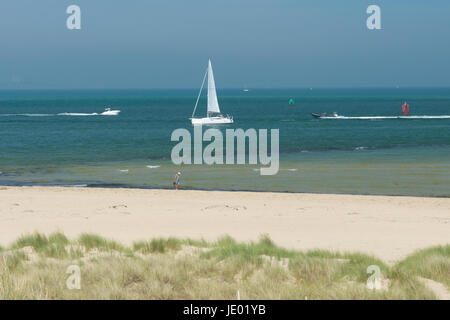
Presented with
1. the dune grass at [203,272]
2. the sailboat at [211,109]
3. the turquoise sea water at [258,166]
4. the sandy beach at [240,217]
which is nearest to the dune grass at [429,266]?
the dune grass at [203,272]

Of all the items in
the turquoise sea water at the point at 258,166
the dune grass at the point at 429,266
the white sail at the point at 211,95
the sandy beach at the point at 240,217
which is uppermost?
the white sail at the point at 211,95

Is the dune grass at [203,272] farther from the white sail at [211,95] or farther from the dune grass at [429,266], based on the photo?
the white sail at [211,95]

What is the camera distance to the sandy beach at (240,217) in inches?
650

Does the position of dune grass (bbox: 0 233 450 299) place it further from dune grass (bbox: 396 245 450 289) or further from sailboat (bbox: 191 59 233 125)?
sailboat (bbox: 191 59 233 125)

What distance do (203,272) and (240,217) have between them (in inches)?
396

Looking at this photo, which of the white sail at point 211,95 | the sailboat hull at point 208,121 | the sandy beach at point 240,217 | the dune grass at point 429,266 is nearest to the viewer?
the dune grass at point 429,266

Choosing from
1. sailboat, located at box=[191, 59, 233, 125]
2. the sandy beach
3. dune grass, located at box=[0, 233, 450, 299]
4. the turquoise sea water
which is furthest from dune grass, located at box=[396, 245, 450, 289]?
sailboat, located at box=[191, 59, 233, 125]

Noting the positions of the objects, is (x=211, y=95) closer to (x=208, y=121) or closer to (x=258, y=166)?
(x=208, y=121)

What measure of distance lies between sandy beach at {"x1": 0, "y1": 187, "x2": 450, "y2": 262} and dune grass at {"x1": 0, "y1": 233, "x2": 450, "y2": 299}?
234 cm

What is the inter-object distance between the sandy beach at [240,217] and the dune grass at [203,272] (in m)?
2.34

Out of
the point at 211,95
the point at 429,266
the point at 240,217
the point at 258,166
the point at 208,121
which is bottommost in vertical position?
the point at 258,166

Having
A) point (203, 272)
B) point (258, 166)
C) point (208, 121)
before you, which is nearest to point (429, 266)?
point (203, 272)

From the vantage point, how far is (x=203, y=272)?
430 inches

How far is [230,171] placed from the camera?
38.5 meters
